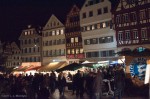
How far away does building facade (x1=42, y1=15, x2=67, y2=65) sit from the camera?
61094 millimetres

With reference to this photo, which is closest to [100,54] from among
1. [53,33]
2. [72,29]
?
[72,29]

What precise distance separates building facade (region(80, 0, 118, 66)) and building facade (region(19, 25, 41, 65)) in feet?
50.9

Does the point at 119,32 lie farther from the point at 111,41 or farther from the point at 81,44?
the point at 81,44

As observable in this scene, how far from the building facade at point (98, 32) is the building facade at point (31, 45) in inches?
611

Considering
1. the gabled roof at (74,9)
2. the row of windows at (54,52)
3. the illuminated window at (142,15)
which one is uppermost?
the gabled roof at (74,9)

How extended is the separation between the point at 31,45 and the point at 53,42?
8.49 m

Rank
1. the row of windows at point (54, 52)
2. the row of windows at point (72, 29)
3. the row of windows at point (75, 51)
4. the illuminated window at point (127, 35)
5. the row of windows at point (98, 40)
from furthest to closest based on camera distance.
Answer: the row of windows at point (54, 52) < the row of windows at point (72, 29) < the row of windows at point (75, 51) < the row of windows at point (98, 40) < the illuminated window at point (127, 35)

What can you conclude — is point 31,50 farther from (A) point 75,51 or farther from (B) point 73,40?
(A) point 75,51

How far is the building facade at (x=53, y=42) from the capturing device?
200 ft

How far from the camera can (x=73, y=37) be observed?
58.4 m

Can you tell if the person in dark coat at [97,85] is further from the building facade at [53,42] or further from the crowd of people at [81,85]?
the building facade at [53,42]

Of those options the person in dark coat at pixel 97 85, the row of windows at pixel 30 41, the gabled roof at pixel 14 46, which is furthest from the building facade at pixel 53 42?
the person in dark coat at pixel 97 85

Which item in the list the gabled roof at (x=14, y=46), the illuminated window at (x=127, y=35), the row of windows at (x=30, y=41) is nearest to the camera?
the illuminated window at (x=127, y=35)

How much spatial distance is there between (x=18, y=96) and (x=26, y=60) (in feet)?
162
